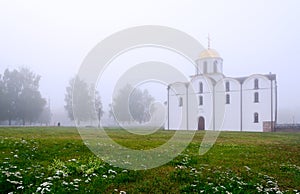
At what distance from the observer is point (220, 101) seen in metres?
70.9

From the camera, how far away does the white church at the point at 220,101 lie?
6588 cm

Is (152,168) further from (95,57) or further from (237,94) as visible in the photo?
(237,94)

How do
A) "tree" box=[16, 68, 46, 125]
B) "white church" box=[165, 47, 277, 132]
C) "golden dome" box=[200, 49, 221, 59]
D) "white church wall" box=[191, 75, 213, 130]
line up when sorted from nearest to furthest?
"white church" box=[165, 47, 277, 132] → "white church wall" box=[191, 75, 213, 130] → "golden dome" box=[200, 49, 221, 59] → "tree" box=[16, 68, 46, 125]

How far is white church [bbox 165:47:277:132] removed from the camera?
65875 millimetres

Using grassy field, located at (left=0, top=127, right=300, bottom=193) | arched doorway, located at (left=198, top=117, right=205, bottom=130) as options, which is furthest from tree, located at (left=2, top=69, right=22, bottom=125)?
grassy field, located at (left=0, top=127, right=300, bottom=193)

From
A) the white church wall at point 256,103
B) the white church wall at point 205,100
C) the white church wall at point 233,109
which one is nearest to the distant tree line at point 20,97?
the white church wall at point 205,100

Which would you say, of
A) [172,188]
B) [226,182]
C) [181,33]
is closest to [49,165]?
[172,188]

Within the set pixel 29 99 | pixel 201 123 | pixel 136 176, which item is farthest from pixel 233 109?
pixel 136 176

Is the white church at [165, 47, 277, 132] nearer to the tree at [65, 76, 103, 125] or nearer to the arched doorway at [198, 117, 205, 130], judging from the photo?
the arched doorway at [198, 117, 205, 130]

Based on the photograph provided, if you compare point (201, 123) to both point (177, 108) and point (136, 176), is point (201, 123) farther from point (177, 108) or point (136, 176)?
point (136, 176)

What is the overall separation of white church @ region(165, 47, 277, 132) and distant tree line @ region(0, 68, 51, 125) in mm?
37409

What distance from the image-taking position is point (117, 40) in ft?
54.8

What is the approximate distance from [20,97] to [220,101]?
52217 millimetres

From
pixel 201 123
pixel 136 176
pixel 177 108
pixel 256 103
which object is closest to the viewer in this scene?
pixel 136 176
